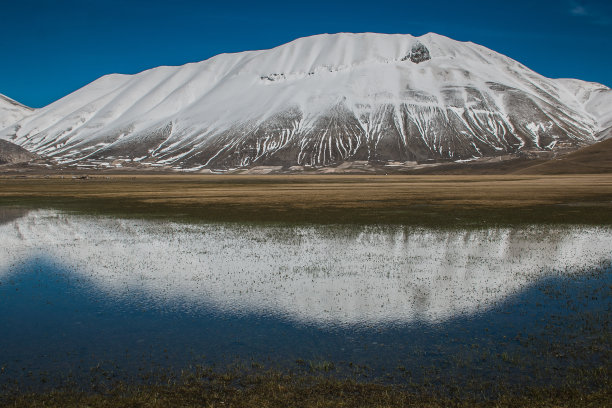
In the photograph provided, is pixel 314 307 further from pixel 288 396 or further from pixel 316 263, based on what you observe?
pixel 316 263

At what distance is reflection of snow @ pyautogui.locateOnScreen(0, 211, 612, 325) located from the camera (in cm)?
2103

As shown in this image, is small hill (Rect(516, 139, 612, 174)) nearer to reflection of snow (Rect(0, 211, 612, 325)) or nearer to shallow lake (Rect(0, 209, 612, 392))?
reflection of snow (Rect(0, 211, 612, 325))

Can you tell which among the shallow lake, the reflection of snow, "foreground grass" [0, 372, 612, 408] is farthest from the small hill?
"foreground grass" [0, 372, 612, 408]

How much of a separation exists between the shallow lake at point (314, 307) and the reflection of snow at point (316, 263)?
0.42ft

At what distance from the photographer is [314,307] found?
20359mm

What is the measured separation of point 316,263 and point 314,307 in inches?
329

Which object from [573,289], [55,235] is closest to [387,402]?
[573,289]

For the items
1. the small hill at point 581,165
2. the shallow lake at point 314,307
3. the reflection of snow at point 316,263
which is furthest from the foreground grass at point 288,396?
the small hill at point 581,165

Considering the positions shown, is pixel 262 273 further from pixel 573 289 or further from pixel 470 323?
pixel 573 289

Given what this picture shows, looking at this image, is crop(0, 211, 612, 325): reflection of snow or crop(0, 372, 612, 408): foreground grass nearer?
crop(0, 372, 612, 408): foreground grass

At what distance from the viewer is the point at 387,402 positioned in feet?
40.0

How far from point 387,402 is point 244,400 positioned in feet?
11.7

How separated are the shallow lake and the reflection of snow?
0.13 m

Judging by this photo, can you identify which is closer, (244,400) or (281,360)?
(244,400)
